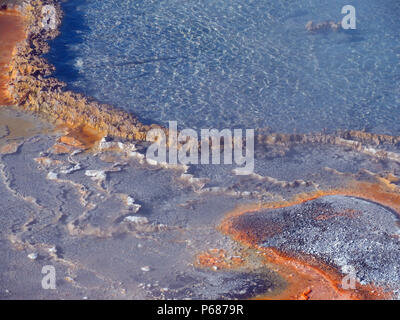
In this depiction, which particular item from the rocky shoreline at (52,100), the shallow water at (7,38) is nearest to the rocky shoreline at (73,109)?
the rocky shoreline at (52,100)

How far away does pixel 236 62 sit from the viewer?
8734mm

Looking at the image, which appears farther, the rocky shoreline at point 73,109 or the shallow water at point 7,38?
the shallow water at point 7,38

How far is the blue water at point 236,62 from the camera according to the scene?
7.64m

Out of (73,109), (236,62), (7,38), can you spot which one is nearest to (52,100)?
(73,109)

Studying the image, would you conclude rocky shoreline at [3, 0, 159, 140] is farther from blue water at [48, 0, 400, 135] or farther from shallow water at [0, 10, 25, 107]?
blue water at [48, 0, 400, 135]

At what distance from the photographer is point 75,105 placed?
7645 millimetres

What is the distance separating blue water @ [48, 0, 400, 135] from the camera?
764 cm

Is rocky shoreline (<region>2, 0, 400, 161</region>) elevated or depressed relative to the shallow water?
depressed

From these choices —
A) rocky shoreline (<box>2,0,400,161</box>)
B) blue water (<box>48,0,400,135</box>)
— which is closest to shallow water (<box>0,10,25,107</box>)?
rocky shoreline (<box>2,0,400,161</box>)

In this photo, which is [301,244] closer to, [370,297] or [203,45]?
[370,297]

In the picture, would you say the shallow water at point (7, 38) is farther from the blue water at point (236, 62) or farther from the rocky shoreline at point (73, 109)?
the blue water at point (236, 62)

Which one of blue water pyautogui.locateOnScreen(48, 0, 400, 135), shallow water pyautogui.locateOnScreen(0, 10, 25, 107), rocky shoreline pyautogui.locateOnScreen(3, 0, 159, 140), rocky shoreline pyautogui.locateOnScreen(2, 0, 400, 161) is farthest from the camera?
shallow water pyautogui.locateOnScreen(0, 10, 25, 107)

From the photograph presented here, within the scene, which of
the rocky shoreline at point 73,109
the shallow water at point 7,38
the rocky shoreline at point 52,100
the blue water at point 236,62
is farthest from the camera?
the shallow water at point 7,38
